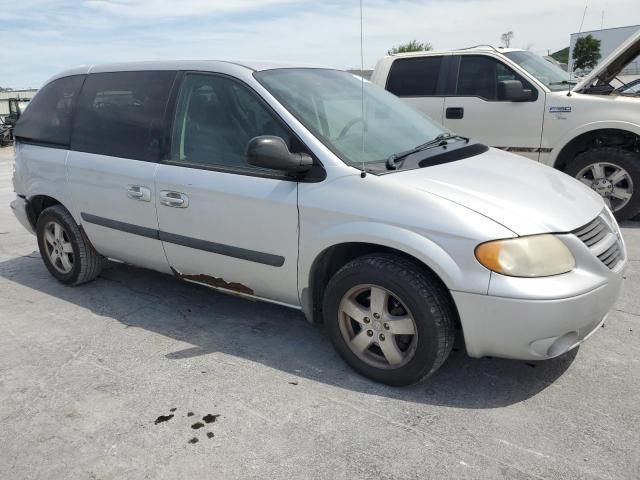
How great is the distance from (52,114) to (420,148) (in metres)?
2.92

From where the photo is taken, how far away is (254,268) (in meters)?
3.30

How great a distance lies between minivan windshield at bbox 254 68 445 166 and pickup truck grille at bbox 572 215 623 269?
1.08m

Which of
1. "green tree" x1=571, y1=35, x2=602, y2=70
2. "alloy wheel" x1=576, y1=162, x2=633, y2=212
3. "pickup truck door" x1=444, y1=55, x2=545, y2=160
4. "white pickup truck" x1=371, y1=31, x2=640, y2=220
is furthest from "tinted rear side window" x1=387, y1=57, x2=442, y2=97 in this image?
"green tree" x1=571, y1=35, x2=602, y2=70

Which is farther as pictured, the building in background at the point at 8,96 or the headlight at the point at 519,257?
the building in background at the point at 8,96

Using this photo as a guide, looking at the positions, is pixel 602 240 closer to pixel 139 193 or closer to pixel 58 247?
pixel 139 193

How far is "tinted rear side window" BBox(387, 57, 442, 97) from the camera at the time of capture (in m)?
6.67

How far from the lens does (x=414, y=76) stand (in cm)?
680

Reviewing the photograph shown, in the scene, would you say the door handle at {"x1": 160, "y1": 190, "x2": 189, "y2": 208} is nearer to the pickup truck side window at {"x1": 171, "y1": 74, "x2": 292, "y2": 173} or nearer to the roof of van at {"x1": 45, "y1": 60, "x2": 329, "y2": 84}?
the pickup truck side window at {"x1": 171, "y1": 74, "x2": 292, "y2": 173}

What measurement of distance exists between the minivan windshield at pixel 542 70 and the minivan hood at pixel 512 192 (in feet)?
10.9

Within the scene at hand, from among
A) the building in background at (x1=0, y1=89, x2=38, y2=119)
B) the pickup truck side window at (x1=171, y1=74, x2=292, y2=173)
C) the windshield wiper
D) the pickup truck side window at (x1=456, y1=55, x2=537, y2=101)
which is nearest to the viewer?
the windshield wiper

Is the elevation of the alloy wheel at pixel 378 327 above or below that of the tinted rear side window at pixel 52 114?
below

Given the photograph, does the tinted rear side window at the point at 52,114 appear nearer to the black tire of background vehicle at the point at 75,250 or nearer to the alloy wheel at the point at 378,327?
the black tire of background vehicle at the point at 75,250

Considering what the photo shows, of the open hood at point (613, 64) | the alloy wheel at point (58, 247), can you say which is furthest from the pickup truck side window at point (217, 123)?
the open hood at point (613, 64)

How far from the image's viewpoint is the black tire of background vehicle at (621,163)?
561cm
